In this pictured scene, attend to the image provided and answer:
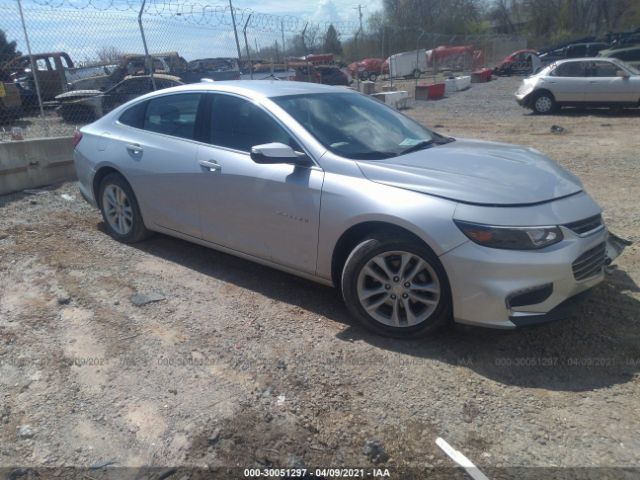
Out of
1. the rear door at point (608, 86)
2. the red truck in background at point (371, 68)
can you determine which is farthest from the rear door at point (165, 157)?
the red truck in background at point (371, 68)

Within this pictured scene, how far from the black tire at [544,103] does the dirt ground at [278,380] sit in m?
12.3

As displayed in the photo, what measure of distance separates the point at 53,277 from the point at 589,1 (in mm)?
65287

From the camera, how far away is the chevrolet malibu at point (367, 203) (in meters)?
3.27

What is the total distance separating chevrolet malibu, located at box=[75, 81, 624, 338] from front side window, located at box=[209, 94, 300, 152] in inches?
0.4

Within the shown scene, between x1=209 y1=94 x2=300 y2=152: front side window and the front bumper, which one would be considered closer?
the front bumper

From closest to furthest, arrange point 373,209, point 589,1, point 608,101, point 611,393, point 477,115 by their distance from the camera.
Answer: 1. point 611,393
2. point 373,209
3. point 608,101
4. point 477,115
5. point 589,1

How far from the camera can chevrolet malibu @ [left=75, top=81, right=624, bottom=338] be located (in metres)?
3.27

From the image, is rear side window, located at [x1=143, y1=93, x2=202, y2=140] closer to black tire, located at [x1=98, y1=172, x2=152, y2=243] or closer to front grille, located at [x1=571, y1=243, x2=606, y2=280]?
black tire, located at [x1=98, y1=172, x2=152, y2=243]

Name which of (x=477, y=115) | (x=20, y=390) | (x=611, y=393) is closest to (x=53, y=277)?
(x=20, y=390)

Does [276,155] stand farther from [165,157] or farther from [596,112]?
[596,112]

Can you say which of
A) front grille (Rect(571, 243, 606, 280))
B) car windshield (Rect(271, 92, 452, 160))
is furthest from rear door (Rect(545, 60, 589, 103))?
front grille (Rect(571, 243, 606, 280))

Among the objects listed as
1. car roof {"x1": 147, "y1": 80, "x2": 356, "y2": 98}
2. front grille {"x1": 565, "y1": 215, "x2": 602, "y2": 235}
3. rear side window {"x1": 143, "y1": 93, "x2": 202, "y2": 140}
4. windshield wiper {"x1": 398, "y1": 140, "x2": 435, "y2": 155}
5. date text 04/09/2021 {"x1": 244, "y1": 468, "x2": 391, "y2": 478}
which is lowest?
date text 04/09/2021 {"x1": 244, "y1": 468, "x2": 391, "y2": 478}

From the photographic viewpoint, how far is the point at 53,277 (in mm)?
4871

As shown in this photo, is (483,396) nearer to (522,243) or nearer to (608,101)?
(522,243)
